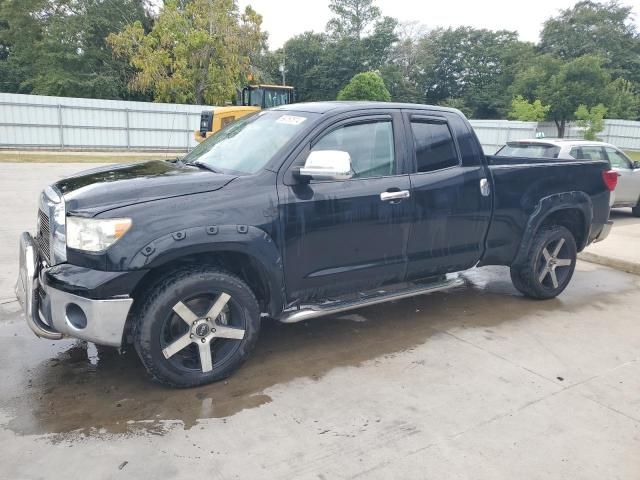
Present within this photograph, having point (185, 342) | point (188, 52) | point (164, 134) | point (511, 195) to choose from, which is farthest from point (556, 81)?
point (185, 342)

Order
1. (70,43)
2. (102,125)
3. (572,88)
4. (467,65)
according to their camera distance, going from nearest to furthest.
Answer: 1. (102,125)
2. (70,43)
3. (572,88)
4. (467,65)

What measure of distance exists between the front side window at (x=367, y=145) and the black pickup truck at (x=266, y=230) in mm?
12

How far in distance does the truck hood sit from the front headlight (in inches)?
2.7

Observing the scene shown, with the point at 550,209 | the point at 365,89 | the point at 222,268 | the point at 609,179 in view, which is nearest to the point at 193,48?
the point at 365,89

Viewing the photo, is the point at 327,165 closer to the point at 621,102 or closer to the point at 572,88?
the point at 572,88

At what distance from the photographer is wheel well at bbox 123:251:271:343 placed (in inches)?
139

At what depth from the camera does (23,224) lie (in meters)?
8.57

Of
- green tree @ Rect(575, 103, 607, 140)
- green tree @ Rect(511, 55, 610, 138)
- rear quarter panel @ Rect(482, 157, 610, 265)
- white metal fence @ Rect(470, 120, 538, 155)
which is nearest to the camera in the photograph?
rear quarter panel @ Rect(482, 157, 610, 265)

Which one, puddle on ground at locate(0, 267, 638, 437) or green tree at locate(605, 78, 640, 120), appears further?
green tree at locate(605, 78, 640, 120)

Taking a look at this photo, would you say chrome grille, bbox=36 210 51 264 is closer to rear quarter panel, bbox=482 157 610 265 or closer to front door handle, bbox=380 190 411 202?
front door handle, bbox=380 190 411 202

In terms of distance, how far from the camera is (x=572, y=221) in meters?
5.82

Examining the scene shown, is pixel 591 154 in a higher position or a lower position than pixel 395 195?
higher

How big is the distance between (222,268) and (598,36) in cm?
6770

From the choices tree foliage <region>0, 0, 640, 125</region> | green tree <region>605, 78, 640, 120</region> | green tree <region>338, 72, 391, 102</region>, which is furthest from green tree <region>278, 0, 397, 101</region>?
green tree <region>605, 78, 640, 120</region>
